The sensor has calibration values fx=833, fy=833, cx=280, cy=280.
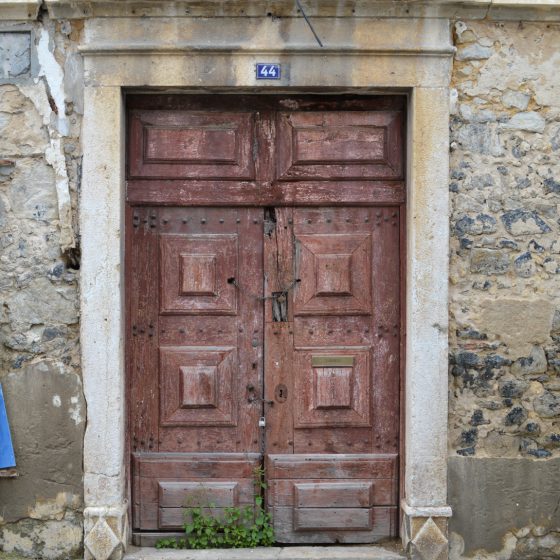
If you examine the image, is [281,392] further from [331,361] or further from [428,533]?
[428,533]

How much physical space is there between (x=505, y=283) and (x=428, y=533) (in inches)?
55.9

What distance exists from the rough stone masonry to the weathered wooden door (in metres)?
0.37

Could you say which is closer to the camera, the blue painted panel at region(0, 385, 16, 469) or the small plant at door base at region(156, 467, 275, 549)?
the blue painted panel at region(0, 385, 16, 469)

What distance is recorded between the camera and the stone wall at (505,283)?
4539mm

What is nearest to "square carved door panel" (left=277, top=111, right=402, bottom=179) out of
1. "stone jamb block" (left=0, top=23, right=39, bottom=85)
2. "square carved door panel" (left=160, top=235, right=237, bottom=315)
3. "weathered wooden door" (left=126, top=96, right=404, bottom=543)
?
"weathered wooden door" (left=126, top=96, right=404, bottom=543)

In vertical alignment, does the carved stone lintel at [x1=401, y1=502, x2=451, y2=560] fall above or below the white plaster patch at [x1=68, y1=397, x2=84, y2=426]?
below

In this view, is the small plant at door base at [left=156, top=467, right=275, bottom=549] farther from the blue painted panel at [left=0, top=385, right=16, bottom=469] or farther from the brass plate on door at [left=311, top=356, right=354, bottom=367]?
the blue painted panel at [left=0, top=385, right=16, bottom=469]

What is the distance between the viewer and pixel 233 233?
4.71m

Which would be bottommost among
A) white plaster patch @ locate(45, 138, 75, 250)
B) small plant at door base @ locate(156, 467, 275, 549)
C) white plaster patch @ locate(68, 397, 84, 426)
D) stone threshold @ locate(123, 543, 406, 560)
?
stone threshold @ locate(123, 543, 406, 560)

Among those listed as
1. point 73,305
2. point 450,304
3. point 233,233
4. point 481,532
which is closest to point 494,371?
point 450,304

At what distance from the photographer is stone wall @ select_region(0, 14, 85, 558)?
450 cm

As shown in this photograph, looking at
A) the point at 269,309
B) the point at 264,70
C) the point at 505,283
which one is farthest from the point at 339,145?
the point at 505,283

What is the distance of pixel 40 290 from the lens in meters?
4.53

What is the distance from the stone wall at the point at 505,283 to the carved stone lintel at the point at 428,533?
0.30 ft
